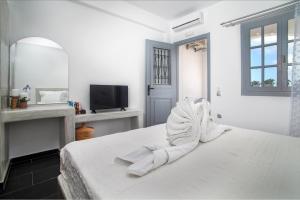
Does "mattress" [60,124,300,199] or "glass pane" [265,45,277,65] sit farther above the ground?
"glass pane" [265,45,277,65]

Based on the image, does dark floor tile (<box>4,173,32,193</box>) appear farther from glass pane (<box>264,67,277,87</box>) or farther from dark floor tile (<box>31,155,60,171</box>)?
glass pane (<box>264,67,277,87</box>)

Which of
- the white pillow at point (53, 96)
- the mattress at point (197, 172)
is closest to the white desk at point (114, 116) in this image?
the white pillow at point (53, 96)

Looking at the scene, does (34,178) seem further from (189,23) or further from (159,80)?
(189,23)

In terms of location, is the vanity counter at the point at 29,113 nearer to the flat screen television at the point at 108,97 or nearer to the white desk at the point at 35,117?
the white desk at the point at 35,117

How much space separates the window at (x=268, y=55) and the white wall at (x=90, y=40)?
6.62ft

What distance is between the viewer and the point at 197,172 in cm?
87

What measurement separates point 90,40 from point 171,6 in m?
1.77

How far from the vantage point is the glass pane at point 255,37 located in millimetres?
2567

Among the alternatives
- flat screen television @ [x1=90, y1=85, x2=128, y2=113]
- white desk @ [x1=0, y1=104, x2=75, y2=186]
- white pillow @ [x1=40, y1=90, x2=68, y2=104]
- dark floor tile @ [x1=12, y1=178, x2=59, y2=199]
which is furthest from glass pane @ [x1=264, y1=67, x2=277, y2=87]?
white pillow @ [x1=40, y1=90, x2=68, y2=104]

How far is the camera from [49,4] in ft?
8.23

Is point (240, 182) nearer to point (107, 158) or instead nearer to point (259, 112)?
point (107, 158)

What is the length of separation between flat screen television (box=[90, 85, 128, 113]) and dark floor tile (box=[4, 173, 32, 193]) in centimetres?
131

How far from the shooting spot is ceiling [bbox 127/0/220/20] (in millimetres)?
3107

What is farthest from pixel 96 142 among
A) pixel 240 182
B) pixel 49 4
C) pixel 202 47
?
pixel 202 47
